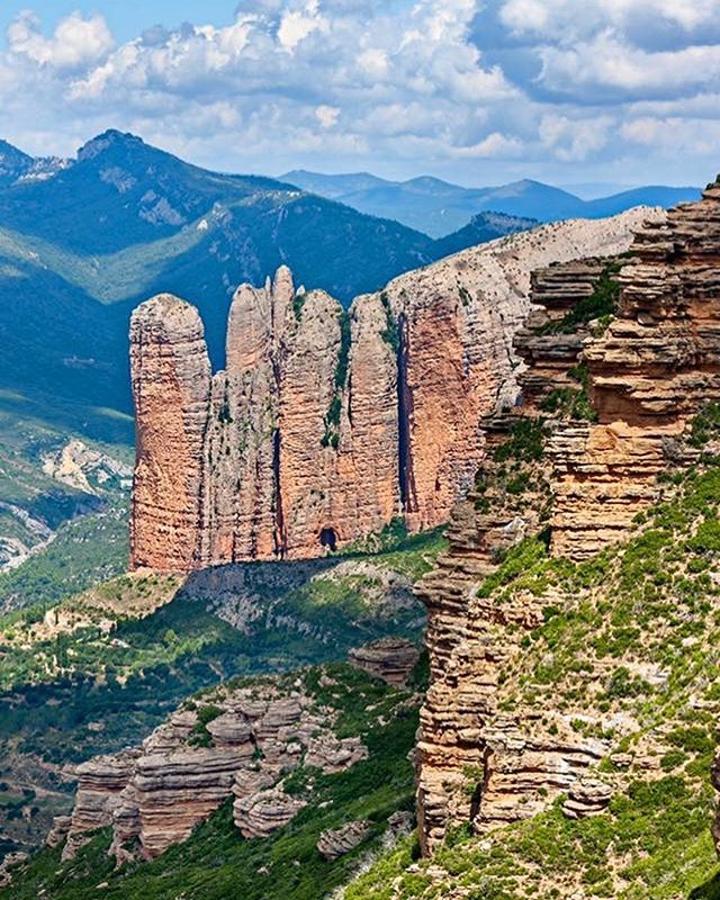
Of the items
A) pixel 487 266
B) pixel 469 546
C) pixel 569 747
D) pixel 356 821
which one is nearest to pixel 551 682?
pixel 569 747

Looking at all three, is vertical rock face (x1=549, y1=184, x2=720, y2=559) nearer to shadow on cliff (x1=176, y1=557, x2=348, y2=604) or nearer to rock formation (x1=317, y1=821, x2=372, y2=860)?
rock formation (x1=317, y1=821, x2=372, y2=860)

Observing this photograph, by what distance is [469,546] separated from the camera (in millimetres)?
50094

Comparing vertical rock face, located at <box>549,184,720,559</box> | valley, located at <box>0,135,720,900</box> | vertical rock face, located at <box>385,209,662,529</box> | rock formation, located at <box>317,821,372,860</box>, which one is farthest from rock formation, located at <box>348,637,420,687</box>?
vertical rock face, located at <box>385,209,662,529</box>

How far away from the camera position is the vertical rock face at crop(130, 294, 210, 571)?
16050 cm

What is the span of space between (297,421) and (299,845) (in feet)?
315

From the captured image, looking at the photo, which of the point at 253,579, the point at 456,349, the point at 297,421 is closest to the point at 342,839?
the point at 456,349

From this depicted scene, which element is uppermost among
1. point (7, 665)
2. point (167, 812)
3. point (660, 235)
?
point (660, 235)

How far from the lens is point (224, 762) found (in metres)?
76.9

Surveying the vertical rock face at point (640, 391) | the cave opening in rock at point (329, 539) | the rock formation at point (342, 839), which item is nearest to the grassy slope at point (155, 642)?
the cave opening in rock at point (329, 539)

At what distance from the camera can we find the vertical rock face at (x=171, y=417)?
527 ft

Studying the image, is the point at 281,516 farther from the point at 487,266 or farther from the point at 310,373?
the point at 487,266

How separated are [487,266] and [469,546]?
105433mm

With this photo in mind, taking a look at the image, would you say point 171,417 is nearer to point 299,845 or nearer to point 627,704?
point 299,845

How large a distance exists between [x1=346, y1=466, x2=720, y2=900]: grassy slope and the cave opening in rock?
112630mm
